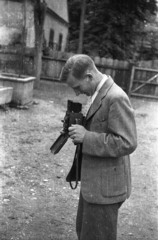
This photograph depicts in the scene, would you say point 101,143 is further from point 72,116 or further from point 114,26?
point 114,26

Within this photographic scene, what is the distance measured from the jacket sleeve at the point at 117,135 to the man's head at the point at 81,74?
0.19m

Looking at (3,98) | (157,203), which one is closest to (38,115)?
(3,98)

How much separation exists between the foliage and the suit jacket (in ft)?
47.5

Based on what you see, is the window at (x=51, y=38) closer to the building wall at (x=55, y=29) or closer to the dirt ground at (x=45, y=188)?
the building wall at (x=55, y=29)

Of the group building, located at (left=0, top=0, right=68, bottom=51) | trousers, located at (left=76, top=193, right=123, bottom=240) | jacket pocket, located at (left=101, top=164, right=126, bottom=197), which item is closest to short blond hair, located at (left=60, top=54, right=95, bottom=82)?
jacket pocket, located at (left=101, top=164, right=126, bottom=197)

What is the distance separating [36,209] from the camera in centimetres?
380

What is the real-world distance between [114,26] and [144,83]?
16.2 feet

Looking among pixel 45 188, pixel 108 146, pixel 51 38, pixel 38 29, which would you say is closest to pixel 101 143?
pixel 108 146

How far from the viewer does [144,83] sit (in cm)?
1325

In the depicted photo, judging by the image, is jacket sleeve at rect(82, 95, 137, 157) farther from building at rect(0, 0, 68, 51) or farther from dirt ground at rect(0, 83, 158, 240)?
building at rect(0, 0, 68, 51)

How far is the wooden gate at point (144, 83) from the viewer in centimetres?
1323

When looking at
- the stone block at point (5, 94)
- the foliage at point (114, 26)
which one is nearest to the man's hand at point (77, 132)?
the stone block at point (5, 94)

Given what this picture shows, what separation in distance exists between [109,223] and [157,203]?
7.95 feet

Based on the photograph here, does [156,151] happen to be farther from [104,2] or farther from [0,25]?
[0,25]
